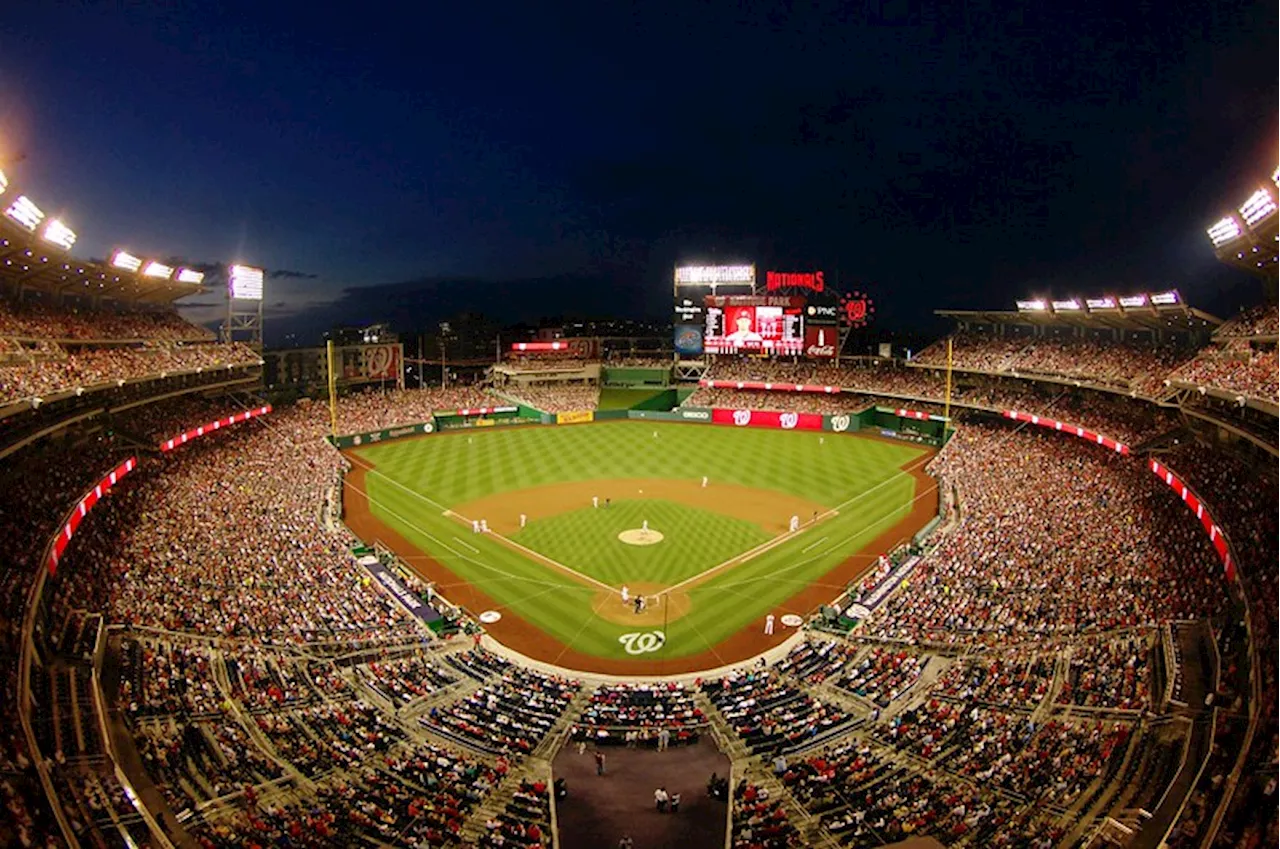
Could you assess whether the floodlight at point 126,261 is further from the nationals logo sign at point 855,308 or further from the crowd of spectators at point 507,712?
the nationals logo sign at point 855,308

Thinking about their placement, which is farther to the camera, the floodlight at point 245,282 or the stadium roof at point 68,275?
the floodlight at point 245,282

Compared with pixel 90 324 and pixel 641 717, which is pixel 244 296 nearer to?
pixel 90 324

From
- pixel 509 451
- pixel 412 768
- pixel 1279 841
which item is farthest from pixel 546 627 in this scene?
pixel 509 451

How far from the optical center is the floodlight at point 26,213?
26141 mm

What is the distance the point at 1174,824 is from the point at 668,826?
8.46 metres

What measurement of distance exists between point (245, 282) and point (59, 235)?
87.9 feet

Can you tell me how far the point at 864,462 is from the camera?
171 feet

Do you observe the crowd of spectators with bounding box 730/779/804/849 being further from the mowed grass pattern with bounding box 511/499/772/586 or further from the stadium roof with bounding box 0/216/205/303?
the stadium roof with bounding box 0/216/205/303

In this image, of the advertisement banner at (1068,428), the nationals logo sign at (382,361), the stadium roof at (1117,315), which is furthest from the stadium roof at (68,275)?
the stadium roof at (1117,315)

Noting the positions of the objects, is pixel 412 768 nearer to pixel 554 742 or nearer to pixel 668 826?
pixel 554 742

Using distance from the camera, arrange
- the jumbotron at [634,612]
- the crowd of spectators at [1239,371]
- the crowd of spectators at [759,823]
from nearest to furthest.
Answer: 1. the crowd of spectators at [759,823]
2. the jumbotron at [634,612]
3. the crowd of spectators at [1239,371]

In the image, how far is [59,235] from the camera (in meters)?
30.4

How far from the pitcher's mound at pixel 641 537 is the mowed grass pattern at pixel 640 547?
1.07 ft

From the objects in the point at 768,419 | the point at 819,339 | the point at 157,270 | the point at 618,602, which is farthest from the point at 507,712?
the point at 819,339
